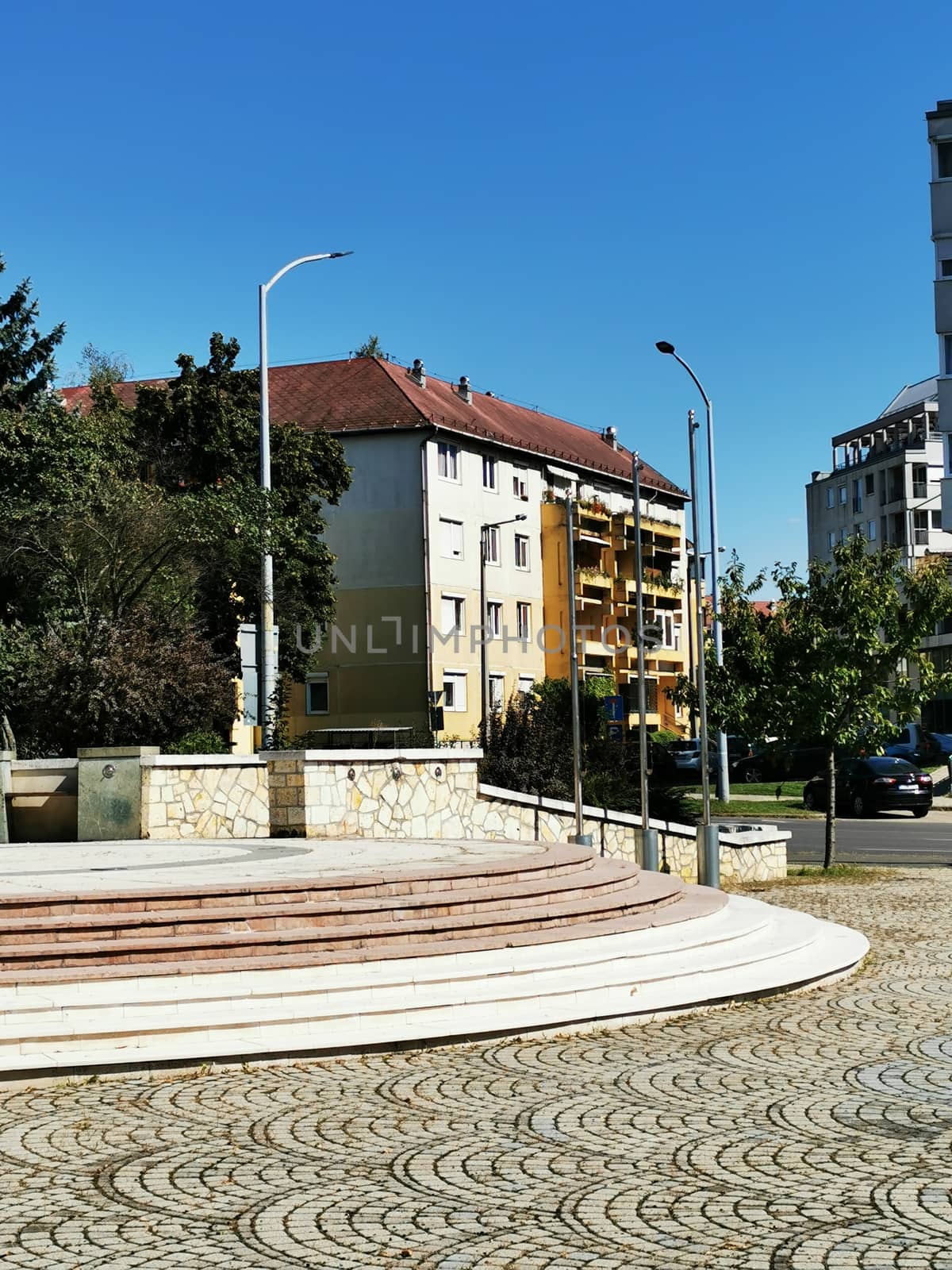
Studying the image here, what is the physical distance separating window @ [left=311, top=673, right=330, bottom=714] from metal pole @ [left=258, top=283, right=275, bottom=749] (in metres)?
24.2

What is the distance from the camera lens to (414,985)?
10375 mm

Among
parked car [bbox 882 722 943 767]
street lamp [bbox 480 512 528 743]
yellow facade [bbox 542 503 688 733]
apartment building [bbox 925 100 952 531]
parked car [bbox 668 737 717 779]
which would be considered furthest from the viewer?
yellow facade [bbox 542 503 688 733]

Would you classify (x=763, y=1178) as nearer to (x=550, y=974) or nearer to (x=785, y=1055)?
(x=785, y=1055)

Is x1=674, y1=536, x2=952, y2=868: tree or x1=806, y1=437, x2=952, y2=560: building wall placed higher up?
x1=806, y1=437, x2=952, y2=560: building wall

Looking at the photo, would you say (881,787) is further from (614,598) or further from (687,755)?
(614,598)

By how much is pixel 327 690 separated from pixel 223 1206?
156ft

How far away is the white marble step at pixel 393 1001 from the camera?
9.09 meters

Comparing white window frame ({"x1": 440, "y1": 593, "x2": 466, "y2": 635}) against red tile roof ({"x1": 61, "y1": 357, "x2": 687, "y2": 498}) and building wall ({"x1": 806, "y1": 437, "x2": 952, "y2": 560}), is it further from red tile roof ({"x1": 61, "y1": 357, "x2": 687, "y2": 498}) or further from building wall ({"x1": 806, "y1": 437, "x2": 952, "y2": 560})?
building wall ({"x1": 806, "y1": 437, "x2": 952, "y2": 560})

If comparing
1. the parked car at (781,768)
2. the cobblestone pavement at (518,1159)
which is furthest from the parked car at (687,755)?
the cobblestone pavement at (518,1159)

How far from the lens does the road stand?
86.3 ft

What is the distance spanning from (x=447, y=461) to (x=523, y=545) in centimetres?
724

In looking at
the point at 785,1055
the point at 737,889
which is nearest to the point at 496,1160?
the point at 785,1055

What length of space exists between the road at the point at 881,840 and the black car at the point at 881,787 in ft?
1.16

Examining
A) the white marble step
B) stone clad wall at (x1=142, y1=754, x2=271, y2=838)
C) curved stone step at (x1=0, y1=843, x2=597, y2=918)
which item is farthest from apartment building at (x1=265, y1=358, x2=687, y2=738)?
the white marble step
